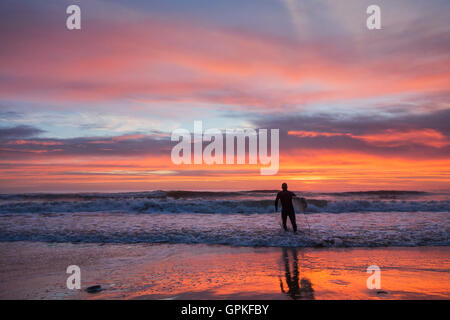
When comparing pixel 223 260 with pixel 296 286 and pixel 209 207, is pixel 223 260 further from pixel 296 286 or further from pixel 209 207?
pixel 209 207

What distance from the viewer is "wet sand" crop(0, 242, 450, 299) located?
20.1 ft

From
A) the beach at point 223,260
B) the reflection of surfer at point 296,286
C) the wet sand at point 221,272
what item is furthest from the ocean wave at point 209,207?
the reflection of surfer at point 296,286

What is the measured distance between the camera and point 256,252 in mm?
10109

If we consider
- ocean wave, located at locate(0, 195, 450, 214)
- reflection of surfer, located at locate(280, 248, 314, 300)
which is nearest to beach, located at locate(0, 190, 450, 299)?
reflection of surfer, located at locate(280, 248, 314, 300)

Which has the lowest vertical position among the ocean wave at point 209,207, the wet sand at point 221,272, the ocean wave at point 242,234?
the ocean wave at point 209,207

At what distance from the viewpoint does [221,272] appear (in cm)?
767

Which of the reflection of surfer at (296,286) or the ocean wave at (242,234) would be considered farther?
the ocean wave at (242,234)

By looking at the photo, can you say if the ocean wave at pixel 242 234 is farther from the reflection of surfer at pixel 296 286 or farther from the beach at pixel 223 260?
the reflection of surfer at pixel 296 286

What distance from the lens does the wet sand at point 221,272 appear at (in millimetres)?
6117

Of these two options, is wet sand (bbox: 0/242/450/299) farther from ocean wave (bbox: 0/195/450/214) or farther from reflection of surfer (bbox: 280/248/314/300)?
ocean wave (bbox: 0/195/450/214)
